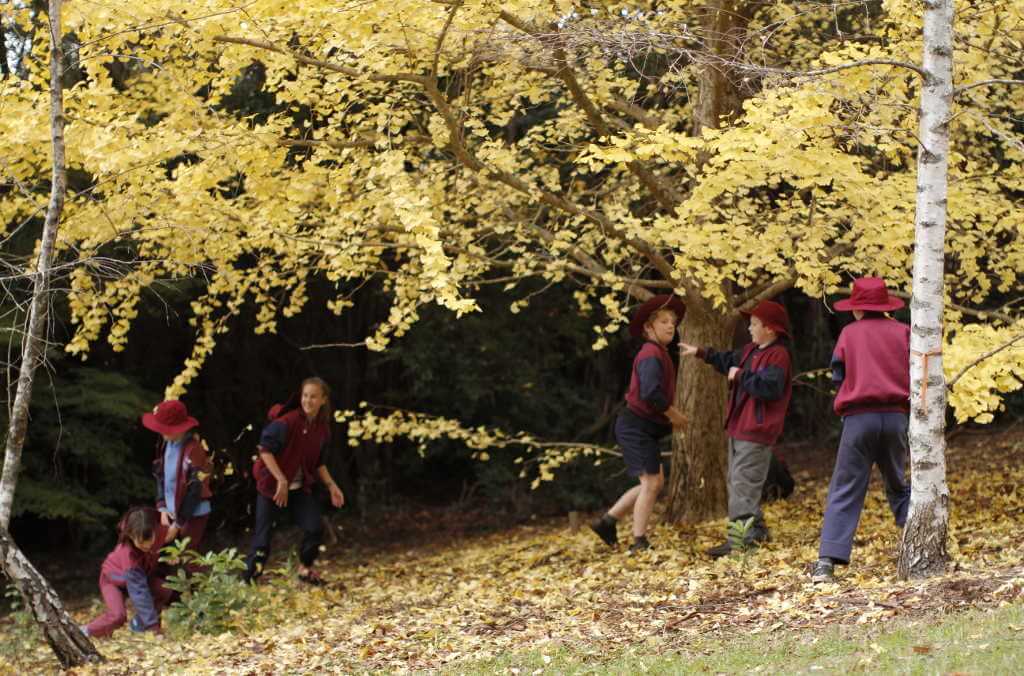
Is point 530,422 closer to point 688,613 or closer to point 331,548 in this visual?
point 331,548

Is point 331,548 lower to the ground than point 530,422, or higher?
lower

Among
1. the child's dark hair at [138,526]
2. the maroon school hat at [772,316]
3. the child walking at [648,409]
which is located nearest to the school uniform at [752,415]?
the maroon school hat at [772,316]

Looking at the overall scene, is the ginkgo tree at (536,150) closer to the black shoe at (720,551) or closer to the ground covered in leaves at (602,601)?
the ground covered in leaves at (602,601)

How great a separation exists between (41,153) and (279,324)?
6.18 meters

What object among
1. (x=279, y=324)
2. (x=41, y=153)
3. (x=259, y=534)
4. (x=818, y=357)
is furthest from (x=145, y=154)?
(x=818, y=357)

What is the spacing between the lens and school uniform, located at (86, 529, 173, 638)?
7.33m

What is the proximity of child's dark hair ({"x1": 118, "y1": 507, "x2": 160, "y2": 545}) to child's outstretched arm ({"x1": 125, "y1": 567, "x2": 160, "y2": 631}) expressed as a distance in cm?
20

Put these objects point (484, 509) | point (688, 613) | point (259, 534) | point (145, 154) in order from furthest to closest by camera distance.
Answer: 1. point (484, 509)
2. point (259, 534)
3. point (145, 154)
4. point (688, 613)

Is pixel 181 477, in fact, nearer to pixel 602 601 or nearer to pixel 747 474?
pixel 602 601

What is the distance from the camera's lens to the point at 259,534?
317 inches

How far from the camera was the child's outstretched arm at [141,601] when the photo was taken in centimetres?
731

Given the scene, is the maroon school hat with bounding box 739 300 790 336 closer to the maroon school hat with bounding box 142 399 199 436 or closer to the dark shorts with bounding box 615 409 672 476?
the dark shorts with bounding box 615 409 672 476

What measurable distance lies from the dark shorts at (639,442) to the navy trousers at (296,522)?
2.14 metres

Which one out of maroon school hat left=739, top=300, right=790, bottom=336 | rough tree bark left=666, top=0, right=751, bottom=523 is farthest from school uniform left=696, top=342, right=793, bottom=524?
rough tree bark left=666, top=0, right=751, bottom=523
